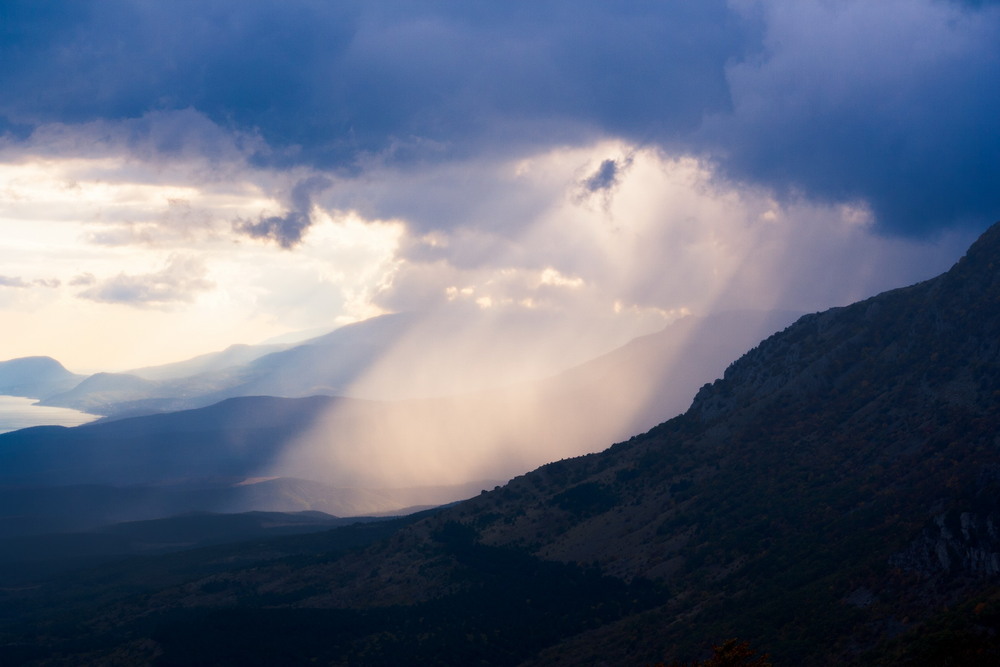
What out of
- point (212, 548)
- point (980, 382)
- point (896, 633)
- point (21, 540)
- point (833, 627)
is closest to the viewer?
point (896, 633)

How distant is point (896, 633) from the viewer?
51.8m

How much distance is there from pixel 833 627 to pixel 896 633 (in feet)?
15.6

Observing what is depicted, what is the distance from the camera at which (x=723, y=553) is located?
80.2 meters

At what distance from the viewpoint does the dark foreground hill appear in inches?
2286

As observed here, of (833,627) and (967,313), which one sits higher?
(967,313)

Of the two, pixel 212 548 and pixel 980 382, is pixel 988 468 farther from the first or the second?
pixel 212 548

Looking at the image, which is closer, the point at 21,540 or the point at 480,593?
the point at 480,593

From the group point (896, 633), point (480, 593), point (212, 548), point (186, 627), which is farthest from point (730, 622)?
point (212, 548)

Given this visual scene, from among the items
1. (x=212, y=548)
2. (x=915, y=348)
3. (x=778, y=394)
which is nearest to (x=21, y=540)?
(x=212, y=548)

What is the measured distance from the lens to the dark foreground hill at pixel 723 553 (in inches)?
2286

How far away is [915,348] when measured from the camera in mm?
95375

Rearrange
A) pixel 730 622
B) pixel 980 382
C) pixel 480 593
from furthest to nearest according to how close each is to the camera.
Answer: pixel 480 593 → pixel 980 382 → pixel 730 622

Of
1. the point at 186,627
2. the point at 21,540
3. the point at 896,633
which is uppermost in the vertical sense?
the point at 21,540

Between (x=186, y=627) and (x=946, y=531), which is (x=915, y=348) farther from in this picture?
(x=186, y=627)
